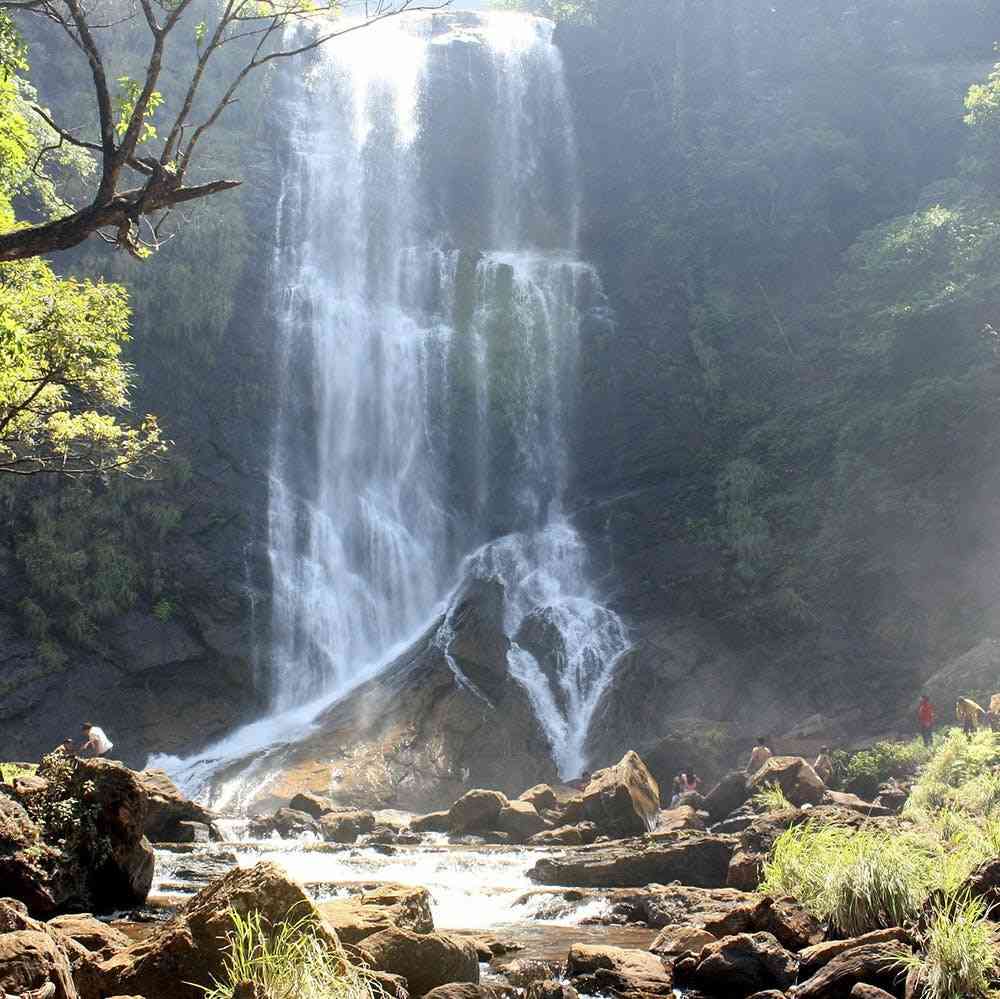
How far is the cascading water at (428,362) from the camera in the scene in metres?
29.8

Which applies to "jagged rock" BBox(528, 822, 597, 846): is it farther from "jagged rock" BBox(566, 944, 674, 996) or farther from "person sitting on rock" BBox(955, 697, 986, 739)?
"jagged rock" BBox(566, 944, 674, 996)

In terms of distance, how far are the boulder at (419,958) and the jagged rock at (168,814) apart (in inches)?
405

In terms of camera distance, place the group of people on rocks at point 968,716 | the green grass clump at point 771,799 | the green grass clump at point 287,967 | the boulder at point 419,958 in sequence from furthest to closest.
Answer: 1. the group of people on rocks at point 968,716
2. the green grass clump at point 771,799
3. the boulder at point 419,958
4. the green grass clump at point 287,967

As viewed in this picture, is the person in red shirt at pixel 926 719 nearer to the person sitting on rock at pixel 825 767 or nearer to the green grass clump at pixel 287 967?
the person sitting on rock at pixel 825 767

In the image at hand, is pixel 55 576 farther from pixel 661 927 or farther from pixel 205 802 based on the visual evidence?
pixel 661 927

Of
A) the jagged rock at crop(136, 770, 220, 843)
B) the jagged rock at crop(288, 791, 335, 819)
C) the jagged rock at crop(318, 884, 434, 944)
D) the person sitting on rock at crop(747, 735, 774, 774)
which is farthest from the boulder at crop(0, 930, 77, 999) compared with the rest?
the person sitting on rock at crop(747, 735, 774, 774)

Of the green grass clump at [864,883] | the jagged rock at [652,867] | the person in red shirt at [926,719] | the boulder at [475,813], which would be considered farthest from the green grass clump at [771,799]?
the green grass clump at [864,883]

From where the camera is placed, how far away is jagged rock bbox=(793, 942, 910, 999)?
725cm

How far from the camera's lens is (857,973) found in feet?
24.1

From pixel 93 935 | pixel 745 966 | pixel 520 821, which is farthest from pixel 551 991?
pixel 520 821

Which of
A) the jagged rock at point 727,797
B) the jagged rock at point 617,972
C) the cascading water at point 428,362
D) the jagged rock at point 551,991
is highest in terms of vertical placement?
the cascading water at point 428,362

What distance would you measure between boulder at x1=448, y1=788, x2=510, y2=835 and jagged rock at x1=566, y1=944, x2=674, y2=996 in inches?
393

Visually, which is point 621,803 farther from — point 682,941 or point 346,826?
point 682,941

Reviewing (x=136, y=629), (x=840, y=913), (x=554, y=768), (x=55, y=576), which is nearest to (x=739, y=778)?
(x=554, y=768)
